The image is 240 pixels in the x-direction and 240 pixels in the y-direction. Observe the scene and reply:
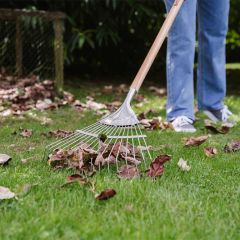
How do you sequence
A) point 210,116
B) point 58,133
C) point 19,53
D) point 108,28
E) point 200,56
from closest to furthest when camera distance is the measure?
point 58,133 → point 210,116 → point 200,56 → point 19,53 → point 108,28

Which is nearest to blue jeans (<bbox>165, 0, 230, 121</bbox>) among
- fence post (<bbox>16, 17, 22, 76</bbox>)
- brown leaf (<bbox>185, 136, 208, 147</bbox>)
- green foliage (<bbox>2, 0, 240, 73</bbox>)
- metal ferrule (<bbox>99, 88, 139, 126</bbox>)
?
brown leaf (<bbox>185, 136, 208, 147</bbox>)

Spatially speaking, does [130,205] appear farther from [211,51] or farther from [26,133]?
[211,51]

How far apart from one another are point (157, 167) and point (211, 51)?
2172mm

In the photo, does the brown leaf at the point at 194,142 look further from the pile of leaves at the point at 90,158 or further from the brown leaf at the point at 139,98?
the brown leaf at the point at 139,98

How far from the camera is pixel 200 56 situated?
4.49 metres

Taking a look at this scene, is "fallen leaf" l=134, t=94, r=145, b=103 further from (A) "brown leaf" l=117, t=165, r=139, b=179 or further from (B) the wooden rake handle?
(A) "brown leaf" l=117, t=165, r=139, b=179

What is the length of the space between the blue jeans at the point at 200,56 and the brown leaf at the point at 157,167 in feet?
4.94

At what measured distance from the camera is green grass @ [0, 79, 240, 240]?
1.76 meters

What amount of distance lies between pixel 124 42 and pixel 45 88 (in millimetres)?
2696

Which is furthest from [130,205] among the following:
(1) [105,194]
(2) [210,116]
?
(2) [210,116]

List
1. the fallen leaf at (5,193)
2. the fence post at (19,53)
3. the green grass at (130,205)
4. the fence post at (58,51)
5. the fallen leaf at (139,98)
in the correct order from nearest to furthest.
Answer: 1. the green grass at (130,205)
2. the fallen leaf at (5,193)
3. the fence post at (58,51)
4. the fallen leaf at (139,98)
5. the fence post at (19,53)

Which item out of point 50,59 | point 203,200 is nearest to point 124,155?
point 203,200

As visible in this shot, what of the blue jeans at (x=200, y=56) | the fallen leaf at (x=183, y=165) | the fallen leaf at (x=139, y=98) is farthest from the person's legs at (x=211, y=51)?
the fallen leaf at (x=183, y=165)

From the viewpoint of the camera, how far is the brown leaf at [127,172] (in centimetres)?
236
